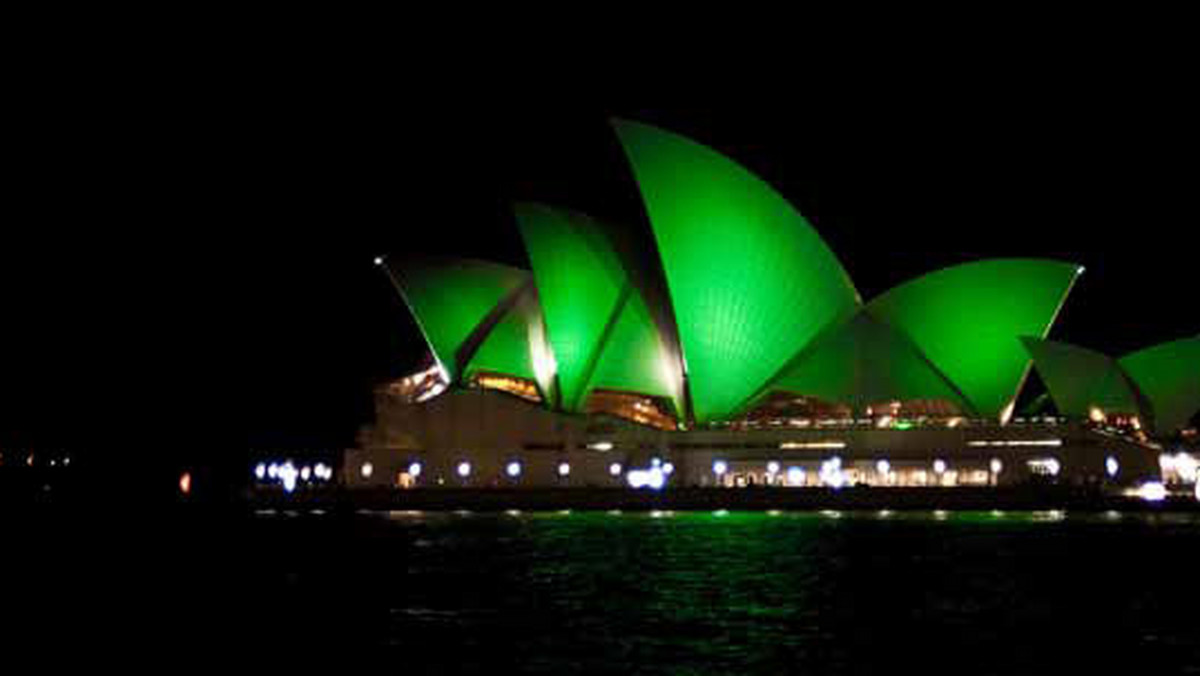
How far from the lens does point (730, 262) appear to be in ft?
175

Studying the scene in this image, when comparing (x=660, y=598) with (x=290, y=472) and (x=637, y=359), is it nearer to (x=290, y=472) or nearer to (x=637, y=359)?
Result: (x=637, y=359)

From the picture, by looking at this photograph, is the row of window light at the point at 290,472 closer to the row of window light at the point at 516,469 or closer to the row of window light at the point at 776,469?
the row of window light at the point at 516,469

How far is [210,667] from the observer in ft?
59.7

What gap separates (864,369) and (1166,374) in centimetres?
1383

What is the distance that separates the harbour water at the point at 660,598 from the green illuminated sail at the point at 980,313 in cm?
1472

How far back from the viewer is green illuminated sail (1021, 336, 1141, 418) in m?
59.2

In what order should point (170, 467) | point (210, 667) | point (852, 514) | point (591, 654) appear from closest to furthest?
point (210, 667), point (591, 654), point (852, 514), point (170, 467)

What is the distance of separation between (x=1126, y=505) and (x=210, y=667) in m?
44.9

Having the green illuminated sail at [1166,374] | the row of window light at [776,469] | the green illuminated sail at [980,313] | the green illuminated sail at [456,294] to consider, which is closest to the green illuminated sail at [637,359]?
the row of window light at [776,469]

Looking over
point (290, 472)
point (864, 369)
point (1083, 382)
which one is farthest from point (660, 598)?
point (290, 472)

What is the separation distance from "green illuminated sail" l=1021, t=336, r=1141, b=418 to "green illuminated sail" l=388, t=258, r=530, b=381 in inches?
840

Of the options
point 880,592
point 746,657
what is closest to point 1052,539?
point 880,592

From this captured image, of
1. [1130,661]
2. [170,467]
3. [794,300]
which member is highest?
[794,300]

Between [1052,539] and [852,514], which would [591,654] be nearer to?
[1052,539]
